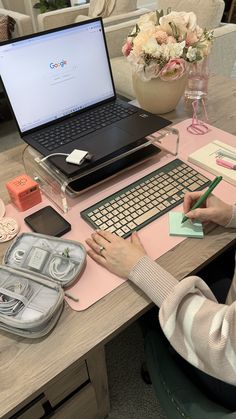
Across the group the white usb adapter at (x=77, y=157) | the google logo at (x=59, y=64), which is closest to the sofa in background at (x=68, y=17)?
the google logo at (x=59, y=64)

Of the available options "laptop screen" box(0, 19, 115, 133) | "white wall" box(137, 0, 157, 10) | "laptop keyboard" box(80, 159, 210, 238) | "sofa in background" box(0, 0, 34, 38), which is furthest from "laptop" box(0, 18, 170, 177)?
"white wall" box(137, 0, 157, 10)

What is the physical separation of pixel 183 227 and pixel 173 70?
0.58 m

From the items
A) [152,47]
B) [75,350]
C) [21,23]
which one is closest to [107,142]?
[152,47]

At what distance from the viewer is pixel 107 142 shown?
0.93 m

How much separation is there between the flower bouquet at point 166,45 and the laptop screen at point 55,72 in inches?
4.5

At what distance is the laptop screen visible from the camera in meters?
0.86

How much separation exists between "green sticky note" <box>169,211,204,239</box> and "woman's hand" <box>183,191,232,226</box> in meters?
0.02

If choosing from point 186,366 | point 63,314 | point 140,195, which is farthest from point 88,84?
point 186,366

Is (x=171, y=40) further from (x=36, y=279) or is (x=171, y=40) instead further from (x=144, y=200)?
(x=36, y=279)

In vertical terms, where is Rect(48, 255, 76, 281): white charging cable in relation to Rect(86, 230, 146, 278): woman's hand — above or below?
above

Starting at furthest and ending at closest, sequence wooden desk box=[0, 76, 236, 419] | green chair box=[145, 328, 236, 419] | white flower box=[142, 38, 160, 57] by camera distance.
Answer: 1. white flower box=[142, 38, 160, 57]
2. green chair box=[145, 328, 236, 419]
3. wooden desk box=[0, 76, 236, 419]

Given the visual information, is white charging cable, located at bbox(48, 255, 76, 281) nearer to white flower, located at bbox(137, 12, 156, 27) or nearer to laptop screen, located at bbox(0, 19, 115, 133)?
laptop screen, located at bbox(0, 19, 115, 133)

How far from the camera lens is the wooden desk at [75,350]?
0.54m

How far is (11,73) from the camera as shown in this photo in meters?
0.85
